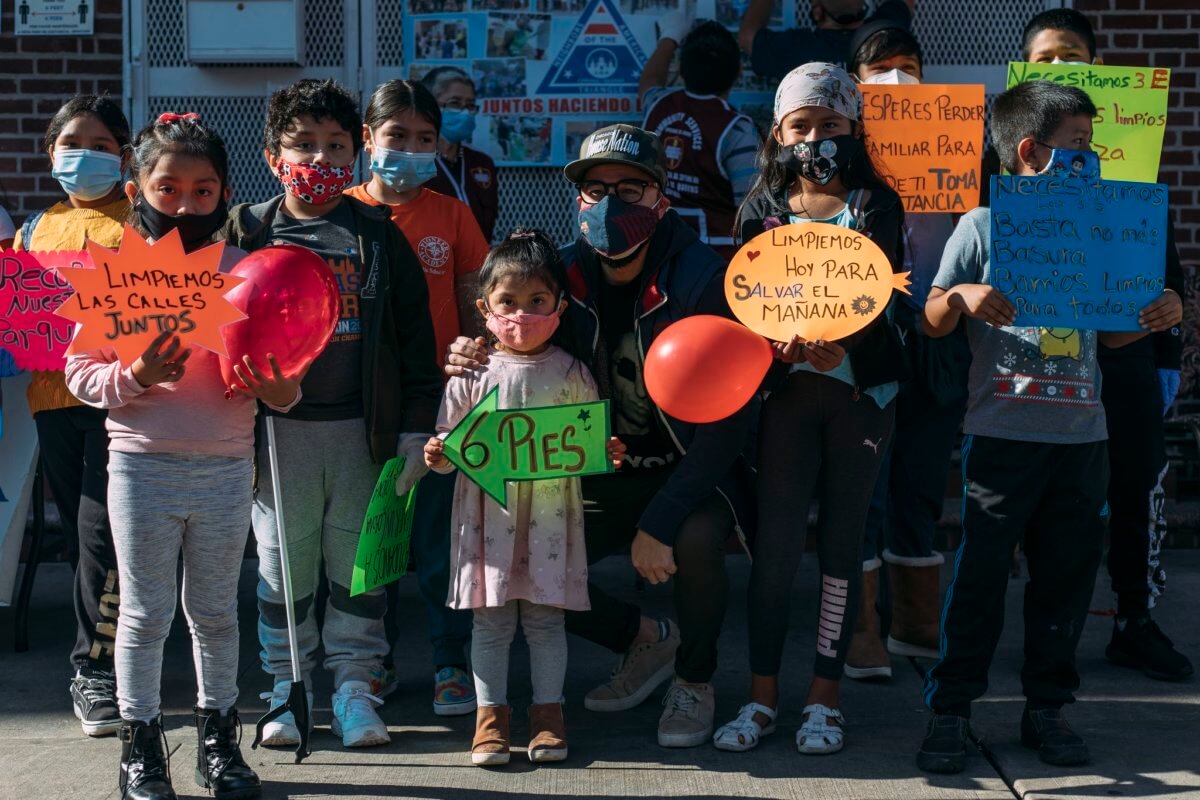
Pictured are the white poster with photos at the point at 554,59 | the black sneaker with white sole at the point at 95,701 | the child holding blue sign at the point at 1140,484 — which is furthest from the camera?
the white poster with photos at the point at 554,59

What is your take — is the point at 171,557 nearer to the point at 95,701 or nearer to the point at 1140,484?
the point at 95,701

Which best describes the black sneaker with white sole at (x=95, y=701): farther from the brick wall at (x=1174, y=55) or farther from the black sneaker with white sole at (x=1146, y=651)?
the brick wall at (x=1174, y=55)

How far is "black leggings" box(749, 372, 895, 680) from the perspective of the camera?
4113mm

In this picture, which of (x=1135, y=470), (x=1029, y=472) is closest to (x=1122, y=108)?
(x=1135, y=470)

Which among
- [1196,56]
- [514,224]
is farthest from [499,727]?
[1196,56]

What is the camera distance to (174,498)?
3.67 meters

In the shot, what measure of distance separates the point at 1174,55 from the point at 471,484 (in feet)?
14.3

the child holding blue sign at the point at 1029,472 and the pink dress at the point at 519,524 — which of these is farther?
the pink dress at the point at 519,524

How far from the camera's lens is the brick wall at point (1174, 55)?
21.9 feet

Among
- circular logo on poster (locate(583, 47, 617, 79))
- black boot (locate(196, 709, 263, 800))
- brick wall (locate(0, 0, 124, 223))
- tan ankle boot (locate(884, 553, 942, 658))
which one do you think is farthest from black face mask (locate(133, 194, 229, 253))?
brick wall (locate(0, 0, 124, 223))

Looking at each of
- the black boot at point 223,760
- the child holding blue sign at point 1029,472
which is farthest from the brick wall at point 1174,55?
the black boot at point 223,760

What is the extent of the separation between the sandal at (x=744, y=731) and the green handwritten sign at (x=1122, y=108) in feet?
6.97

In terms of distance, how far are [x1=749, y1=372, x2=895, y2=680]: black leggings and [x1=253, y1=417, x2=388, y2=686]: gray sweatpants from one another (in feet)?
3.72

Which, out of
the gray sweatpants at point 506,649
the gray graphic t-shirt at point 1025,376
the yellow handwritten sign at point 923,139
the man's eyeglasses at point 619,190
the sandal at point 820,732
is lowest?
the sandal at point 820,732
